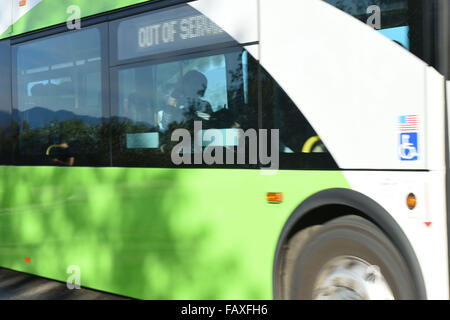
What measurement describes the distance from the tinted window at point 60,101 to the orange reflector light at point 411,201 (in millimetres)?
2828

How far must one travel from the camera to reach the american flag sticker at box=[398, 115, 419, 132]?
8.97 feet

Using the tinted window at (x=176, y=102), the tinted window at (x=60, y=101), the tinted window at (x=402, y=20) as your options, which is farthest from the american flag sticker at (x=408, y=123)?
the tinted window at (x=60, y=101)

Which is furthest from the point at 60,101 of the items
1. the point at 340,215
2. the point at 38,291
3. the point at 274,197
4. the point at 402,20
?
the point at 402,20

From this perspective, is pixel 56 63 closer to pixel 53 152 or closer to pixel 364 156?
pixel 53 152

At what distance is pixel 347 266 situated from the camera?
10.2 feet

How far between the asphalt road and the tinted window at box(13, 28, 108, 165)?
1.45 metres

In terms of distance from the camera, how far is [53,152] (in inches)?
203

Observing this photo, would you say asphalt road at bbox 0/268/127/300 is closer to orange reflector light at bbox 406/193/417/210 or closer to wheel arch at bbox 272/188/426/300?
wheel arch at bbox 272/188/426/300

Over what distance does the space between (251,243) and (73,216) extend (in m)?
2.16

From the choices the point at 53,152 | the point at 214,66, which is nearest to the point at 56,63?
the point at 53,152

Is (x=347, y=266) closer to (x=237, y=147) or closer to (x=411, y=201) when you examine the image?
(x=411, y=201)

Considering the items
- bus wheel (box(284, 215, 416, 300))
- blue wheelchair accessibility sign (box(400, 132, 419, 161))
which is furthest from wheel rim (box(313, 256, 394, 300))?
blue wheelchair accessibility sign (box(400, 132, 419, 161))

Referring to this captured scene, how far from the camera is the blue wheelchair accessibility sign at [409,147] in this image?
8.97 feet

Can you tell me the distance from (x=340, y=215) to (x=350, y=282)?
1.38 ft
